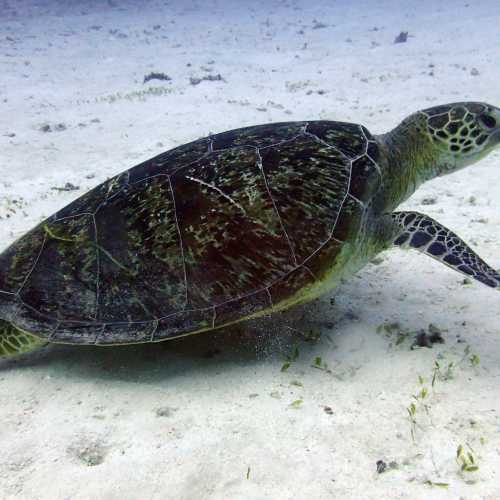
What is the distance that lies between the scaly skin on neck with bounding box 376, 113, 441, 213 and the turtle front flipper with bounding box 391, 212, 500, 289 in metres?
0.28

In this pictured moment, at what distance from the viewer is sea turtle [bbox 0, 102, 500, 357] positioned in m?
2.92

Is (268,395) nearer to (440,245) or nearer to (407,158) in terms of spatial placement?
(440,245)

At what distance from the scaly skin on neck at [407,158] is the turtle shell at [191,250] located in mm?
457

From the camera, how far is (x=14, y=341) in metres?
3.13

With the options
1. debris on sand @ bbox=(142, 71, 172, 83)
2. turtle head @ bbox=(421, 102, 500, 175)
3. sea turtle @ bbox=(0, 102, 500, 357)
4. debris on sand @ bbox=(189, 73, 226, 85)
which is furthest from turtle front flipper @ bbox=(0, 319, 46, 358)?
debris on sand @ bbox=(142, 71, 172, 83)

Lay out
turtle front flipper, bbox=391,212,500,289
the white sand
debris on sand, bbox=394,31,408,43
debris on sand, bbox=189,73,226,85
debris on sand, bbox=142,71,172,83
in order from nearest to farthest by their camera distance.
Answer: the white sand, turtle front flipper, bbox=391,212,500,289, debris on sand, bbox=189,73,226,85, debris on sand, bbox=142,71,172,83, debris on sand, bbox=394,31,408,43

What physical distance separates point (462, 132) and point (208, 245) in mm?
2479

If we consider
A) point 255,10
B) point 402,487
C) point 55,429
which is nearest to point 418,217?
point 402,487

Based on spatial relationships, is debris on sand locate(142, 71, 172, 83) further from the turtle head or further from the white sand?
the turtle head

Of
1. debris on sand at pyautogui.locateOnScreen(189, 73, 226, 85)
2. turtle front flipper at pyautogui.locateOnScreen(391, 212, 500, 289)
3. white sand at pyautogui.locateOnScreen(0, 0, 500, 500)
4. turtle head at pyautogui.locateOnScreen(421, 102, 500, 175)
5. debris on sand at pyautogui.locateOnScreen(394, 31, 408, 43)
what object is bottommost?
white sand at pyautogui.locateOnScreen(0, 0, 500, 500)

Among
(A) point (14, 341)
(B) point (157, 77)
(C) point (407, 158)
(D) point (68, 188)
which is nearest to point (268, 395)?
(A) point (14, 341)

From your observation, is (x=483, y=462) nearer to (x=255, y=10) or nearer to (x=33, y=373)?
(x=33, y=373)

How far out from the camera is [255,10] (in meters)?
26.6

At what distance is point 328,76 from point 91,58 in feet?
30.3
